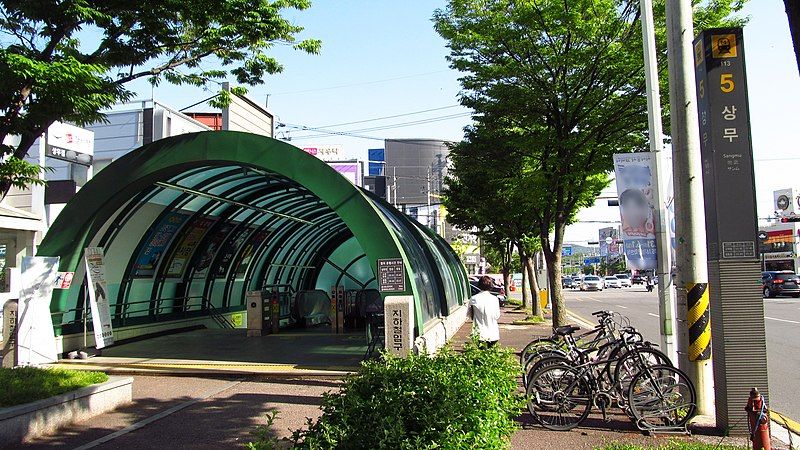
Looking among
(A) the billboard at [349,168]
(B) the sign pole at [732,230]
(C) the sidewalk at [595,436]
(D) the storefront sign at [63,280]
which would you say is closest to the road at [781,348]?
(B) the sign pole at [732,230]

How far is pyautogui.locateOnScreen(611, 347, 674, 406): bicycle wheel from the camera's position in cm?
709

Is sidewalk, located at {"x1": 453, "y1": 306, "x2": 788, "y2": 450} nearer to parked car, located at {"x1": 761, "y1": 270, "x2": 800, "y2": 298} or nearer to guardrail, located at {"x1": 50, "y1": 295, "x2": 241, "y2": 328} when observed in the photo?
guardrail, located at {"x1": 50, "y1": 295, "x2": 241, "y2": 328}

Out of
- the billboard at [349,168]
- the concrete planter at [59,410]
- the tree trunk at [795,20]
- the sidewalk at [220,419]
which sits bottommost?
the sidewalk at [220,419]

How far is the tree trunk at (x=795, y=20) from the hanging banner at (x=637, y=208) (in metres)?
5.64

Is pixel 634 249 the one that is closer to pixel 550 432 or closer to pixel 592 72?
pixel 550 432

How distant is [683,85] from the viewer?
738 centimetres

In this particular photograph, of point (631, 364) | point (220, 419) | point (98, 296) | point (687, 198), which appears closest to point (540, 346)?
point (631, 364)

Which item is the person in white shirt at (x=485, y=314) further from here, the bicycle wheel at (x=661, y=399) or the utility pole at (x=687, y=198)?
the utility pole at (x=687, y=198)

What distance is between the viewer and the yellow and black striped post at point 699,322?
7098 millimetres

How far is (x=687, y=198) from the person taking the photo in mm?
7375

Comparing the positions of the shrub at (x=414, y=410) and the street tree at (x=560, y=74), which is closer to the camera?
the shrub at (x=414, y=410)

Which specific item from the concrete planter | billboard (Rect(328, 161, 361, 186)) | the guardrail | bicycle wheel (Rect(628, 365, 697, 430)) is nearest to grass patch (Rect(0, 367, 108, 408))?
the concrete planter

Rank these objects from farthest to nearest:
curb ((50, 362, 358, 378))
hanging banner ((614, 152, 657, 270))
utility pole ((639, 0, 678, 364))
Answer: curb ((50, 362, 358, 378))
hanging banner ((614, 152, 657, 270))
utility pole ((639, 0, 678, 364))

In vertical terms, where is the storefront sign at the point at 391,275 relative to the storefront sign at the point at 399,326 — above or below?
above
